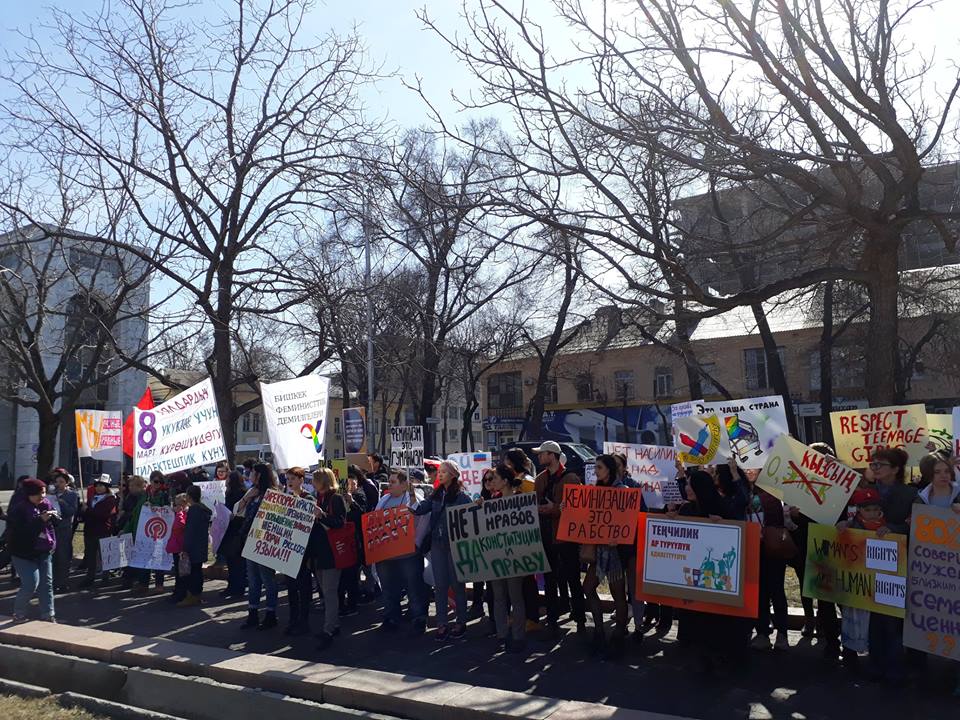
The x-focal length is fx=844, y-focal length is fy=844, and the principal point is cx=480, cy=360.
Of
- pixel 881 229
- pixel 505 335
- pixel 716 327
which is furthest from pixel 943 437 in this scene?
pixel 716 327

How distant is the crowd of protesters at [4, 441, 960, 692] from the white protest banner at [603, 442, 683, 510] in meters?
2.59

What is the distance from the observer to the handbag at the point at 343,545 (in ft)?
27.7

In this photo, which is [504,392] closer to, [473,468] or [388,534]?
[473,468]

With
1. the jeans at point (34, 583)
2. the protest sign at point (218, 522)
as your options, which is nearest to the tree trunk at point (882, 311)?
A: the protest sign at point (218, 522)

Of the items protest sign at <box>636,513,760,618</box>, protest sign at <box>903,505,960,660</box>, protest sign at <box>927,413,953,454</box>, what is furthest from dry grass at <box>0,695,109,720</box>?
protest sign at <box>927,413,953,454</box>

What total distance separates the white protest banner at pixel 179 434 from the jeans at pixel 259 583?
255 cm

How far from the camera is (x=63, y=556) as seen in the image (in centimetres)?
1191

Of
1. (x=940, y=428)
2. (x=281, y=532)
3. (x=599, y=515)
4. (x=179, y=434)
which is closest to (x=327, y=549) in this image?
(x=281, y=532)

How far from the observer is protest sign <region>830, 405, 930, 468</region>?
980 cm

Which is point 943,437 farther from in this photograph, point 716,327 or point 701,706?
point 716,327

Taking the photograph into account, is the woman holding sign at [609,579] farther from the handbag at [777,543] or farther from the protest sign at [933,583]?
the protest sign at [933,583]

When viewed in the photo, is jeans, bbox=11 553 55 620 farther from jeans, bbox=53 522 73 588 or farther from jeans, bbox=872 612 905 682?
jeans, bbox=872 612 905 682

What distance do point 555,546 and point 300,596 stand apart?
2.86m

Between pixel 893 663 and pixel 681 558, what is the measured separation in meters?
1.68
